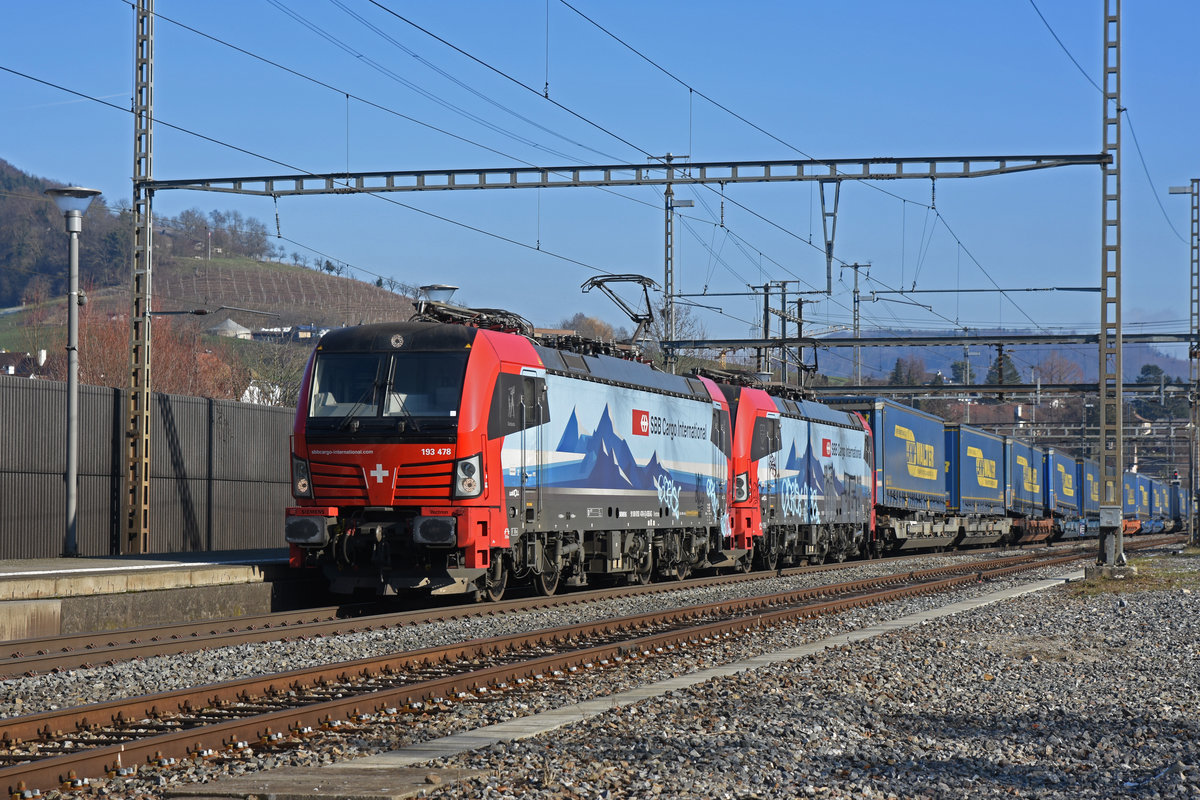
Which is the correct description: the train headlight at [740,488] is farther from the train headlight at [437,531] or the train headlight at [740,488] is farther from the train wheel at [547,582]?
the train headlight at [437,531]

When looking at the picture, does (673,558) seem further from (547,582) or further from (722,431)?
(547,582)

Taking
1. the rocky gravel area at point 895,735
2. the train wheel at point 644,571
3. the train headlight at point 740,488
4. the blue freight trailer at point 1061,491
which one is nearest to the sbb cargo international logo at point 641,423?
the train wheel at point 644,571

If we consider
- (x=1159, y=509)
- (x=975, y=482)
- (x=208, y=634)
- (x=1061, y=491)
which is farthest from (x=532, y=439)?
(x=1159, y=509)

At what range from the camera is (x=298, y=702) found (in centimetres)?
999

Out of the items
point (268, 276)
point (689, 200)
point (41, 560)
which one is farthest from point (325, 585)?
point (268, 276)

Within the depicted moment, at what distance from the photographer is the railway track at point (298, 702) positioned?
25.7 feet

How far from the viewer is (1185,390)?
165ft

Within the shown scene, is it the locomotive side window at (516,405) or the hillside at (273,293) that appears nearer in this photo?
the locomotive side window at (516,405)

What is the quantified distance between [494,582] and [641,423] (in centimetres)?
475

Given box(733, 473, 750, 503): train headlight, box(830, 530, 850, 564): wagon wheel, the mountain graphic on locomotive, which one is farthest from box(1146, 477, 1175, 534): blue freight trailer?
box(733, 473, 750, 503): train headlight

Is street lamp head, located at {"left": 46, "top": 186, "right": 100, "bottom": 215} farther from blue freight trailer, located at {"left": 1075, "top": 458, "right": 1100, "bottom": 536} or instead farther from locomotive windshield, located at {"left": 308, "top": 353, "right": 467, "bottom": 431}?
blue freight trailer, located at {"left": 1075, "top": 458, "right": 1100, "bottom": 536}

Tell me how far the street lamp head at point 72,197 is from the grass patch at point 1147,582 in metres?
17.2

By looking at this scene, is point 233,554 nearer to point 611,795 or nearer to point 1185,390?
point 611,795

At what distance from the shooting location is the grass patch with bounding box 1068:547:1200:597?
23109mm
